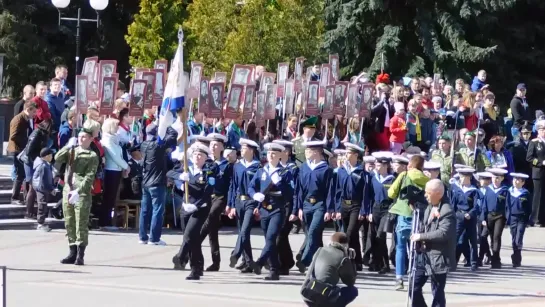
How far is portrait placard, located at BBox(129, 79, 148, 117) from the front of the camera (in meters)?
23.1

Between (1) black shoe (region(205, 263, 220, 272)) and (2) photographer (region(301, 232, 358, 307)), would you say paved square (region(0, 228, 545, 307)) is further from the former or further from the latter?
(2) photographer (region(301, 232, 358, 307))

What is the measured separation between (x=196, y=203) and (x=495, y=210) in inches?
226

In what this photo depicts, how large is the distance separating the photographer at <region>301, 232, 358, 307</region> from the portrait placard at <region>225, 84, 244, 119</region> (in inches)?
411

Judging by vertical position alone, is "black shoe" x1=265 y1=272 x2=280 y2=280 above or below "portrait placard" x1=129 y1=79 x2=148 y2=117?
below

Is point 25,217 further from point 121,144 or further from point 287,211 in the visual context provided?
point 287,211

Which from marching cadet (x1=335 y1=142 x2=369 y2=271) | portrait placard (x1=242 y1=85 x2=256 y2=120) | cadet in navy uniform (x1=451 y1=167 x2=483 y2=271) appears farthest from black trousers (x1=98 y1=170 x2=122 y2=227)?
cadet in navy uniform (x1=451 y1=167 x2=483 y2=271)

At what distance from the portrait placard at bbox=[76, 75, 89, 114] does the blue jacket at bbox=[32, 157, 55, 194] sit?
1170 mm

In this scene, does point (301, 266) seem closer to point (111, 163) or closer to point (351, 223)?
point (351, 223)

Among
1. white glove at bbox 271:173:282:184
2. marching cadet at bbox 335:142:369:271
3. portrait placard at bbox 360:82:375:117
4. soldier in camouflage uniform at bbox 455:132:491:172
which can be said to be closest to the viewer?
white glove at bbox 271:173:282:184

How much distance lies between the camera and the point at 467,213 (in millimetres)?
21078

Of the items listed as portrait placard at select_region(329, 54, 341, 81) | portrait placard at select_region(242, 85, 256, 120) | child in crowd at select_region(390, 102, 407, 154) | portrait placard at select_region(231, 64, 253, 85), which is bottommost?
child in crowd at select_region(390, 102, 407, 154)

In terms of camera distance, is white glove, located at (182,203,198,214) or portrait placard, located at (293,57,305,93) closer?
white glove, located at (182,203,198,214)

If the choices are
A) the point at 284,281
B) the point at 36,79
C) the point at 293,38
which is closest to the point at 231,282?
the point at 284,281

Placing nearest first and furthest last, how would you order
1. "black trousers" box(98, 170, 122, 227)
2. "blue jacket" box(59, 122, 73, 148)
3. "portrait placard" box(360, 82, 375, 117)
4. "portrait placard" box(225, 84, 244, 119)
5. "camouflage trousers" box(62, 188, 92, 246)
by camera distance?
"camouflage trousers" box(62, 188, 92, 246) < "blue jacket" box(59, 122, 73, 148) < "black trousers" box(98, 170, 122, 227) < "portrait placard" box(225, 84, 244, 119) < "portrait placard" box(360, 82, 375, 117)
